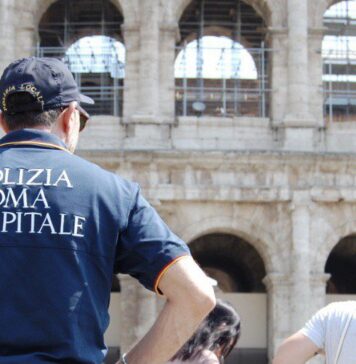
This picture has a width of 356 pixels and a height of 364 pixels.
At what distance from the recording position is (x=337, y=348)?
3.91 meters

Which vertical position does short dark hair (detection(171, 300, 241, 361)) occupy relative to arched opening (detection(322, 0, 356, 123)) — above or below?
below

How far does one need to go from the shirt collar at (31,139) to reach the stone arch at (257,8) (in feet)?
55.5

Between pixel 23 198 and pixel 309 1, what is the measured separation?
17.6 metres

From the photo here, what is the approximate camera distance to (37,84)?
263 centimetres

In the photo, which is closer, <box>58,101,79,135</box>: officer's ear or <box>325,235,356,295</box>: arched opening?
<box>58,101,79,135</box>: officer's ear

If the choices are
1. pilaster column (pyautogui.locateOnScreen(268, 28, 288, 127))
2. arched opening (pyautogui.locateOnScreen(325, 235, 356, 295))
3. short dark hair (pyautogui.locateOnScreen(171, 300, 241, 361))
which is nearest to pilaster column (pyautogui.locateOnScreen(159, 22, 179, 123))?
pilaster column (pyautogui.locateOnScreen(268, 28, 288, 127))

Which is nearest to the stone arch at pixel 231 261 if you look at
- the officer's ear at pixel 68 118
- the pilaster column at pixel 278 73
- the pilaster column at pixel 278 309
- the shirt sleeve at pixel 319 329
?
the pilaster column at pixel 278 309

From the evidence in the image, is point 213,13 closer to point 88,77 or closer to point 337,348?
point 88,77

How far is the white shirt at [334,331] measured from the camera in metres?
3.87

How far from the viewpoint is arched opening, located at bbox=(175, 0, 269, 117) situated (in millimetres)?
21328

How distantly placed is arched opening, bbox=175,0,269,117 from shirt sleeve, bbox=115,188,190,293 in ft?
60.3

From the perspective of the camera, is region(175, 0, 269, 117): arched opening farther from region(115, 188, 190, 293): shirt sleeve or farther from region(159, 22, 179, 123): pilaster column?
region(115, 188, 190, 293): shirt sleeve

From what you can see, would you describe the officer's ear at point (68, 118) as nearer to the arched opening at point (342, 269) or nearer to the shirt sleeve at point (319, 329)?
the shirt sleeve at point (319, 329)

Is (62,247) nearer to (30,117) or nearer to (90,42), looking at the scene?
(30,117)
